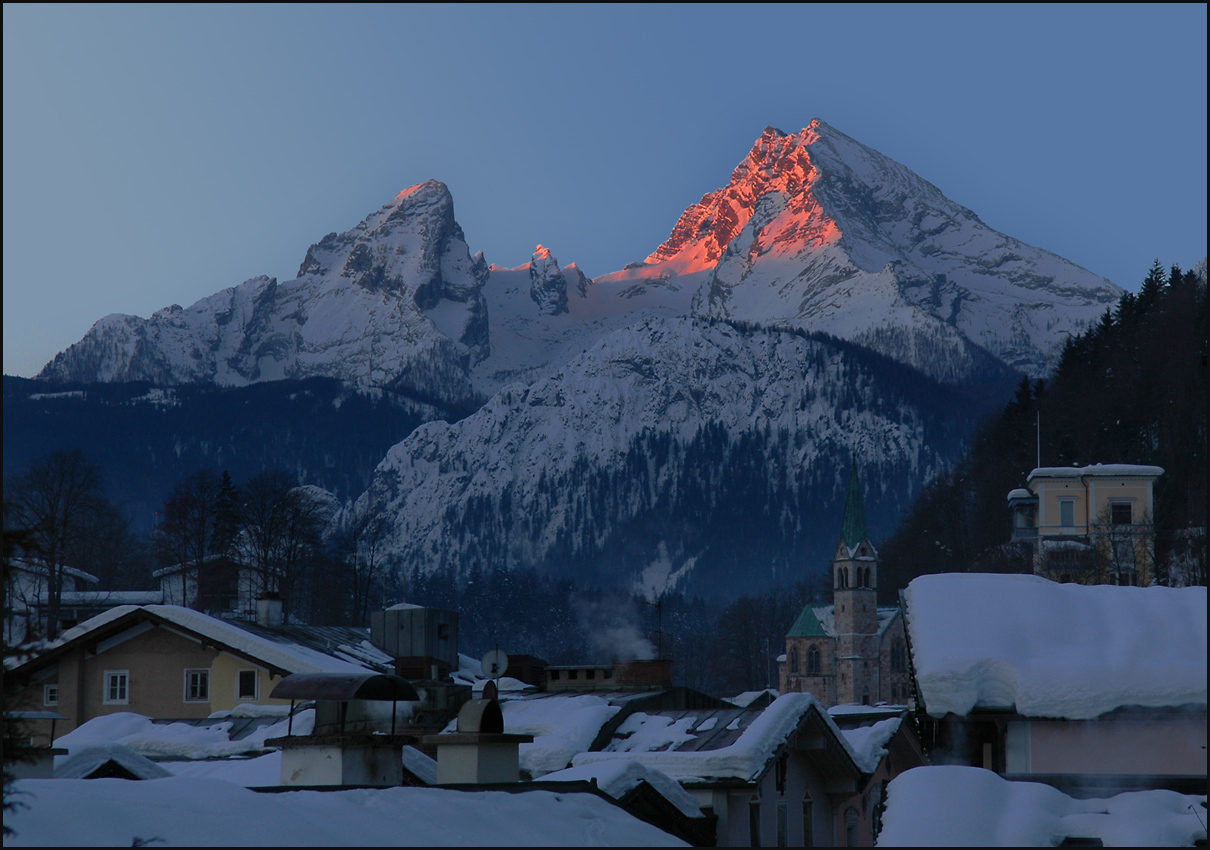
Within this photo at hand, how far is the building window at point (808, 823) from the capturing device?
96.0 ft

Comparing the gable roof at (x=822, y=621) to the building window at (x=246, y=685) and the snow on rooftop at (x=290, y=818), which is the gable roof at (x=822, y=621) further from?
the snow on rooftop at (x=290, y=818)

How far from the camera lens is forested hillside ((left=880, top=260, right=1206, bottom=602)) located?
9690 cm

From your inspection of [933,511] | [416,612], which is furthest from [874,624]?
[416,612]

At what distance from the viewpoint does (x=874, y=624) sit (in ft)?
557

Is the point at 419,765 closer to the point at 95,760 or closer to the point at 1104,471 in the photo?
the point at 95,760

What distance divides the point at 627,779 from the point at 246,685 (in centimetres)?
2424

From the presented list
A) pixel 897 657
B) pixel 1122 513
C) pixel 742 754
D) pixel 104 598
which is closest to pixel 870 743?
pixel 742 754

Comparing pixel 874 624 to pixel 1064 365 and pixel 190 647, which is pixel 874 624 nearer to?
pixel 1064 365

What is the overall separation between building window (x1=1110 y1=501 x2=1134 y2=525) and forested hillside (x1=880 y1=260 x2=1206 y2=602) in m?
1.81

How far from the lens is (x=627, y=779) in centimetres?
1923

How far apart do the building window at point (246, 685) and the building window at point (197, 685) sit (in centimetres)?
107

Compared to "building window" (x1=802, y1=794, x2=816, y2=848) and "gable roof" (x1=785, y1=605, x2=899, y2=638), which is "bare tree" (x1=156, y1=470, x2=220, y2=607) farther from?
"building window" (x1=802, y1=794, x2=816, y2=848)

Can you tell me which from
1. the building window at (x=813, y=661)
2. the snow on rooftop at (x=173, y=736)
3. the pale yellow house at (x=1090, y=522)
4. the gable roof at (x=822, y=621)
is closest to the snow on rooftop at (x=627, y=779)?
the snow on rooftop at (x=173, y=736)

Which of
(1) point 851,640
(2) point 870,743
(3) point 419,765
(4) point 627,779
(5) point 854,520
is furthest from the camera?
(5) point 854,520
